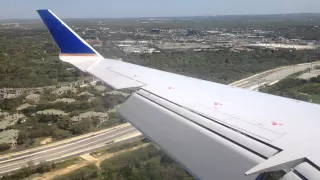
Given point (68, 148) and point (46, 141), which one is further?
point (46, 141)

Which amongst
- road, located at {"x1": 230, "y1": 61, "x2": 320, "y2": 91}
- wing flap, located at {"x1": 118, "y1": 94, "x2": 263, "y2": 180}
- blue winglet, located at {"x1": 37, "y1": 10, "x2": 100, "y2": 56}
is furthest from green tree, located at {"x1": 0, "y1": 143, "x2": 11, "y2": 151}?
road, located at {"x1": 230, "y1": 61, "x2": 320, "y2": 91}

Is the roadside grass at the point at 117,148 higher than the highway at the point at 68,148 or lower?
higher

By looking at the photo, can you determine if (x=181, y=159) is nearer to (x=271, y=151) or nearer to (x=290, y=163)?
(x=271, y=151)

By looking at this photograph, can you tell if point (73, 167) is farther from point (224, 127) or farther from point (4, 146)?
point (224, 127)

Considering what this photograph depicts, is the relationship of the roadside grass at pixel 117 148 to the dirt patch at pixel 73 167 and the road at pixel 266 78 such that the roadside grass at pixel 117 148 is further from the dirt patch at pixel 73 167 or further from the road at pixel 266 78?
the road at pixel 266 78

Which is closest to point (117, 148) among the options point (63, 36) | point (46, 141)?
point (46, 141)

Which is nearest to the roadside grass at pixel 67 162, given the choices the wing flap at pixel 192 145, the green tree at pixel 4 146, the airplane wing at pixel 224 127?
the green tree at pixel 4 146

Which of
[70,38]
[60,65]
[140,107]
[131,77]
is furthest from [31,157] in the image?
[60,65]
